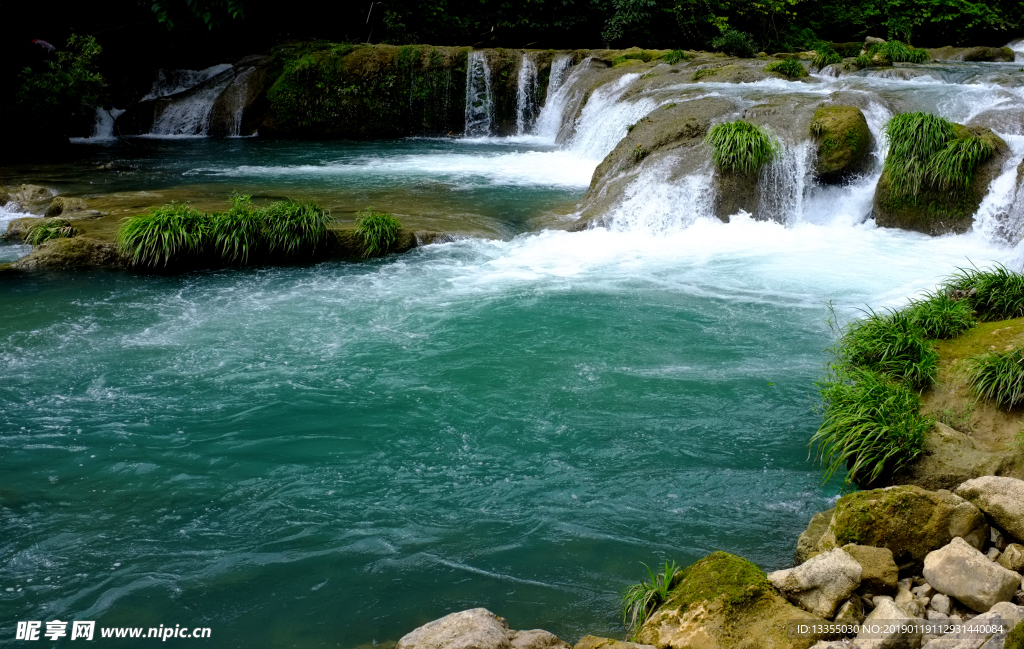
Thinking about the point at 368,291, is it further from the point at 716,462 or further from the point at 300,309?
the point at 716,462

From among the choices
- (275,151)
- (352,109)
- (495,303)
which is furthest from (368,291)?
(352,109)

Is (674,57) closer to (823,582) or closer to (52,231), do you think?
(52,231)

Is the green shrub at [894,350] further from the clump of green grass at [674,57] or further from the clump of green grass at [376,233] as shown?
the clump of green grass at [674,57]

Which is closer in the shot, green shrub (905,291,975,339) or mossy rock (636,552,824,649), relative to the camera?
mossy rock (636,552,824,649)

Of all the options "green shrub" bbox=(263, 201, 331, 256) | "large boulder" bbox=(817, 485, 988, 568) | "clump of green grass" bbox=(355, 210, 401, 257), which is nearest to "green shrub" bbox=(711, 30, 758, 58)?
"clump of green grass" bbox=(355, 210, 401, 257)

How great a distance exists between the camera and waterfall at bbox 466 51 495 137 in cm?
2303

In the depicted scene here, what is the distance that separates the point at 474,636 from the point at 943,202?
10569mm

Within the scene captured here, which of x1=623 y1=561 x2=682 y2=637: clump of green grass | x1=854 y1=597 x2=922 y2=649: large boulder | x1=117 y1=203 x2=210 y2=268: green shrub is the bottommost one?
x1=623 y1=561 x2=682 y2=637: clump of green grass

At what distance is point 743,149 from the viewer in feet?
40.5

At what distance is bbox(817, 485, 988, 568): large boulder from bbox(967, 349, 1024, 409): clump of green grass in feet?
5.76

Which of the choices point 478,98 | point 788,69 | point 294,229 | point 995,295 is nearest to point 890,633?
point 995,295

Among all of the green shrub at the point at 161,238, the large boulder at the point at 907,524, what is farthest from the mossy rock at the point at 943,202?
the green shrub at the point at 161,238

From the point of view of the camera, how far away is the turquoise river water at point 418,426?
4887 mm

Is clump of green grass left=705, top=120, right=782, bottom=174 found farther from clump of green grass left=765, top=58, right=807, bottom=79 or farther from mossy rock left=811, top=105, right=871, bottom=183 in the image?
clump of green grass left=765, top=58, right=807, bottom=79
